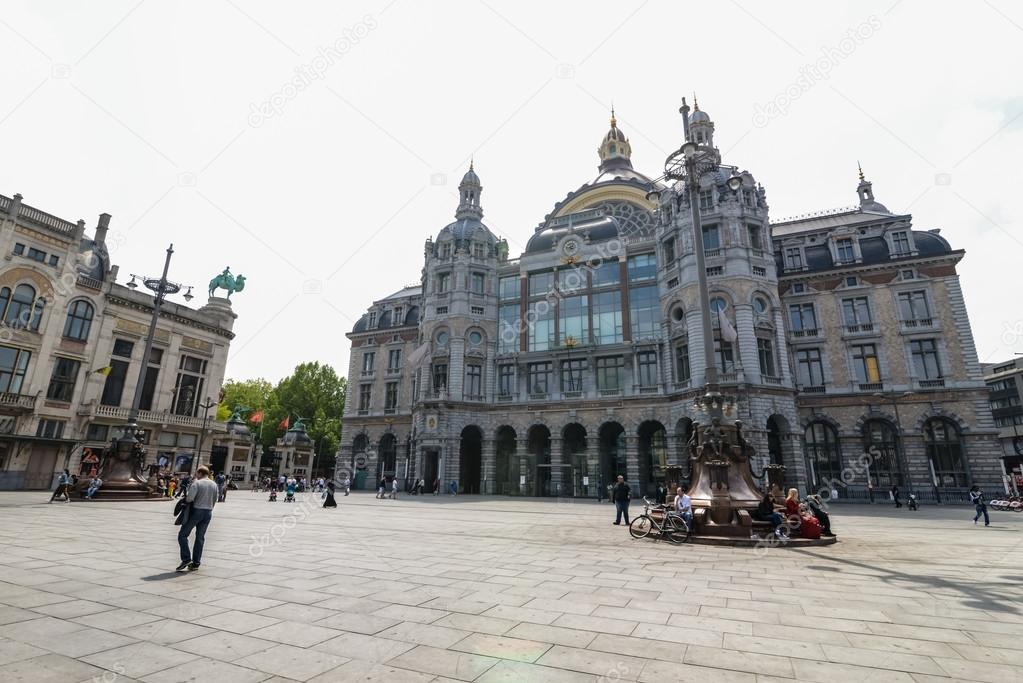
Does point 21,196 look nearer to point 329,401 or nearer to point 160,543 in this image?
point 160,543

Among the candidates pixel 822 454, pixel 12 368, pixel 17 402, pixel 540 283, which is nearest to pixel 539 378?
pixel 540 283

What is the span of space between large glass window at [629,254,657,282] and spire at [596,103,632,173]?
26139 millimetres

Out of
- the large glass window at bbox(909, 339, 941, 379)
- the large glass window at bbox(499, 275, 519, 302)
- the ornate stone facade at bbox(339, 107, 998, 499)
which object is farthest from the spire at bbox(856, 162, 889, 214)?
the large glass window at bbox(499, 275, 519, 302)

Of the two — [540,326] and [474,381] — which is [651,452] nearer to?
[540,326]

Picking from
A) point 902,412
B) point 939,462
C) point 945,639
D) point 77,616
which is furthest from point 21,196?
point 939,462

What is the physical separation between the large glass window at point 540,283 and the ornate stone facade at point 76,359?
104ft

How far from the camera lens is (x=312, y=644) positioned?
16.6ft

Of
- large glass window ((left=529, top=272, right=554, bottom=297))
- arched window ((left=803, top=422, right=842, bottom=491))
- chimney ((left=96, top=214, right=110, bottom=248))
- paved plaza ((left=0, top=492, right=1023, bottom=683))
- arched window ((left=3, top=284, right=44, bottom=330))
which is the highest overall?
chimney ((left=96, top=214, right=110, bottom=248))

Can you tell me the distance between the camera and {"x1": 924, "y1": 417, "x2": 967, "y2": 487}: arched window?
1294 inches

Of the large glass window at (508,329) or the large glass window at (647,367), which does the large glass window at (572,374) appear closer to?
the large glass window at (647,367)

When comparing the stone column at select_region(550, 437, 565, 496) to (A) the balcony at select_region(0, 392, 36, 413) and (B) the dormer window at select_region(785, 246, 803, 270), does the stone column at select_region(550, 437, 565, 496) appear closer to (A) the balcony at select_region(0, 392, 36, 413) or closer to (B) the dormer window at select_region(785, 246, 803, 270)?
(B) the dormer window at select_region(785, 246, 803, 270)

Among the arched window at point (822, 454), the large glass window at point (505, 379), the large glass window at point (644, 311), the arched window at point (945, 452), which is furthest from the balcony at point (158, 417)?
the arched window at point (945, 452)

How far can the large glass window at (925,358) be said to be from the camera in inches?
1373

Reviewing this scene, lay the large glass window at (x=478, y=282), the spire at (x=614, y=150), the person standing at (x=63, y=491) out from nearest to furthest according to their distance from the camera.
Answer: the person standing at (x=63, y=491), the large glass window at (x=478, y=282), the spire at (x=614, y=150)
